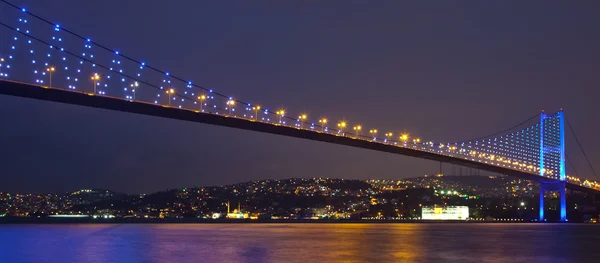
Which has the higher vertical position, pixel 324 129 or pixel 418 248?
pixel 324 129

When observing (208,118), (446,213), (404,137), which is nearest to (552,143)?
(404,137)

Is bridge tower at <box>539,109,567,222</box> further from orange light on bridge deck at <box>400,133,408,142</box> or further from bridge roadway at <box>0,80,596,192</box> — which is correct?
orange light on bridge deck at <box>400,133,408,142</box>

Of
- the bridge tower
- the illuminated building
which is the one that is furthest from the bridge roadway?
the illuminated building

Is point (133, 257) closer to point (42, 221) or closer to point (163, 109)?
point (163, 109)

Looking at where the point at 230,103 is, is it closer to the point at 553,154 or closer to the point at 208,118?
the point at 208,118

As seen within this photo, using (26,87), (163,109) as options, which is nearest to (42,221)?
(163,109)

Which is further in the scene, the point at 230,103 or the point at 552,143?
the point at 552,143
